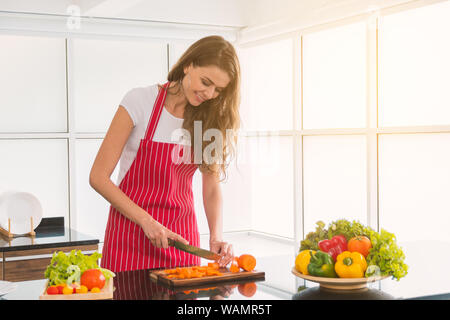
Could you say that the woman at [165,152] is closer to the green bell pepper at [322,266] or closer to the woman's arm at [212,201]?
the woman's arm at [212,201]

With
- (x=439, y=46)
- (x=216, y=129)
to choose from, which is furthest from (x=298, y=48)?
(x=216, y=129)

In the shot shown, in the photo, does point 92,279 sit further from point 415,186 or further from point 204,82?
point 415,186

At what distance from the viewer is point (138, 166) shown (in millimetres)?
1833

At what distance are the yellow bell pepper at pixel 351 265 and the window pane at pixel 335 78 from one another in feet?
7.42

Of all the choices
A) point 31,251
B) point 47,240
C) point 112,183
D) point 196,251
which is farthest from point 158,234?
point 47,240

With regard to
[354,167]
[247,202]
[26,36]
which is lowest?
[247,202]

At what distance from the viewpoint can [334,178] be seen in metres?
3.77

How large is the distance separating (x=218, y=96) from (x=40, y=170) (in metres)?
2.30

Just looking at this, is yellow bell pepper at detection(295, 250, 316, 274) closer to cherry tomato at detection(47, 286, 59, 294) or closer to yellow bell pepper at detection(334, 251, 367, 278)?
yellow bell pepper at detection(334, 251, 367, 278)

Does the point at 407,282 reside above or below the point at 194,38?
below

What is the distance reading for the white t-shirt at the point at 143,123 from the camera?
5.93 ft

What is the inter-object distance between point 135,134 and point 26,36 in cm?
222

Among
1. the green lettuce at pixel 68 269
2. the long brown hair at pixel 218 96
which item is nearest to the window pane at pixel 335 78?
the long brown hair at pixel 218 96
